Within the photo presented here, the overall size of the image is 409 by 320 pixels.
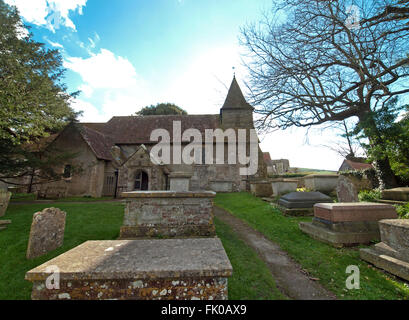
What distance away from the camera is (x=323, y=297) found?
3105 mm

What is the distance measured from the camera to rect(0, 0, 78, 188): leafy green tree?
8.75 metres

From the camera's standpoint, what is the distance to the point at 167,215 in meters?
5.42

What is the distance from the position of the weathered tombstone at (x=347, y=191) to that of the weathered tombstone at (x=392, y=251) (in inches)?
136

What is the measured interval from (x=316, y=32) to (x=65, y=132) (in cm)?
2126

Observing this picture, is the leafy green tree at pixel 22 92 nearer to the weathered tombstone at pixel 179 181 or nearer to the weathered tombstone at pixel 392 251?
the weathered tombstone at pixel 179 181

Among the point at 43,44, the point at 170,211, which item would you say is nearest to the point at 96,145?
the point at 43,44

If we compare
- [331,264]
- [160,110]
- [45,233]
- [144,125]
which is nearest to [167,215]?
[45,233]

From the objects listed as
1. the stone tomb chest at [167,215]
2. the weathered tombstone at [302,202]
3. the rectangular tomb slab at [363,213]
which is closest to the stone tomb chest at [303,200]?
the weathered tombstone at [302,202]

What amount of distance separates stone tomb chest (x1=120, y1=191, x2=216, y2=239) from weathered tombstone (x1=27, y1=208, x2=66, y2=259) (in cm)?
181

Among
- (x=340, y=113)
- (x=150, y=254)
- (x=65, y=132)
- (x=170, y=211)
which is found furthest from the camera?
(x=65, y=132)

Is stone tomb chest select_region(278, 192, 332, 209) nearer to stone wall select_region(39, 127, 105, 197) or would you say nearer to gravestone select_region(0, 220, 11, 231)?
gravestone select_region(0, 220, 11, 231)

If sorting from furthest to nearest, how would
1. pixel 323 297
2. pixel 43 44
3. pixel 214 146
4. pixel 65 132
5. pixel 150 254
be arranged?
pixel 214 146, pixel 65 132, pixel 43 44, pixel 323 297, pixel 150 254
